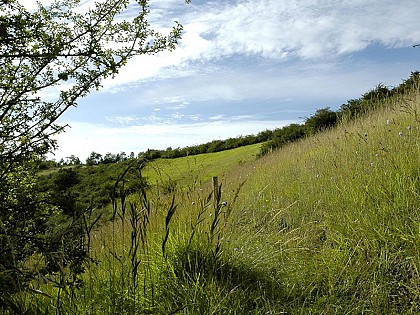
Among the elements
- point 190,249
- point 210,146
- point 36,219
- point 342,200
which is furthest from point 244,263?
point 210,146

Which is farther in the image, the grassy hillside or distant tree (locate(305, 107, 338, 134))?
distant tree (locate(305, 107, 338, 134))

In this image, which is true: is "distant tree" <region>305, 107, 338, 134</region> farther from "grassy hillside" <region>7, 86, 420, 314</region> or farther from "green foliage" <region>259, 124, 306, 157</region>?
"grassy hillside" <region>7, 86, 420, 314</region>

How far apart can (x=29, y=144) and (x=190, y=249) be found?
177cm

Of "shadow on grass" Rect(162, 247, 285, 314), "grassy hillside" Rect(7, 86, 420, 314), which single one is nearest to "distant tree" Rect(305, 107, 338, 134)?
"grassy hillside" Rect(7, 86, 420, 314)

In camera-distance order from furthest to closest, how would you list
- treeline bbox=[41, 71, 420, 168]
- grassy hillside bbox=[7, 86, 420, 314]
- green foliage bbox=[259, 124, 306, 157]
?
green foliage bbox=[259, 124, 306, 157] < treeline bbox=[41, 71, 420, 168] < grassy hillside bbox=[7, 86, 420, 314]

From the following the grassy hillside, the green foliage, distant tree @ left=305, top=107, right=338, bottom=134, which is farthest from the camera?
the green foliage

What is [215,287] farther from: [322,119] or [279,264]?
[322,119]

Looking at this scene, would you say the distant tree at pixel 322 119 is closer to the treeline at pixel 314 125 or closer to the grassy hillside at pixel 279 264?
the treeline at pixel 314 125

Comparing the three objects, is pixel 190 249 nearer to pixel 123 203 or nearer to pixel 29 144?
pixel 123 203

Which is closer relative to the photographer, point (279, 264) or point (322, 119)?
point (279, 264)

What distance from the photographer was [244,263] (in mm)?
3146

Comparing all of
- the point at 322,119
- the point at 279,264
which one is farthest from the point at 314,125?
the point at 279,264

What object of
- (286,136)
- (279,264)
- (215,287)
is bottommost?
(279,264)

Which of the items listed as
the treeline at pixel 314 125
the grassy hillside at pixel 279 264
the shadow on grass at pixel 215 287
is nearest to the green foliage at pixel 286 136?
the treeline at pixel 314 125
